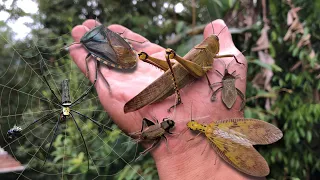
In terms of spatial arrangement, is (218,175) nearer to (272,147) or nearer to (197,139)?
Answer: (197,139)

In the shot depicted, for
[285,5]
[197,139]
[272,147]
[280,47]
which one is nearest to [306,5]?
[285,5]

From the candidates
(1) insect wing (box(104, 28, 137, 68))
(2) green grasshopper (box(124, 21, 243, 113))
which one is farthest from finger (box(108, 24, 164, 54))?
(2) green grasshopper (box(124, 21, 243, 113))

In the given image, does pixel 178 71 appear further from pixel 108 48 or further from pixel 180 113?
pixel 108 48

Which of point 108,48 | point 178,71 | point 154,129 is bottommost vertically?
point 154,129

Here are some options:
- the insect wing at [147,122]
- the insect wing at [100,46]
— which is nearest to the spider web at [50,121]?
the insect wing at [100,46]

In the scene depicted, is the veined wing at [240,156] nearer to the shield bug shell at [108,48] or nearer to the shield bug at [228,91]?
the shield bug at [228,91]

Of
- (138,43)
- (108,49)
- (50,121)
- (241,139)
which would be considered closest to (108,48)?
(108,49)
